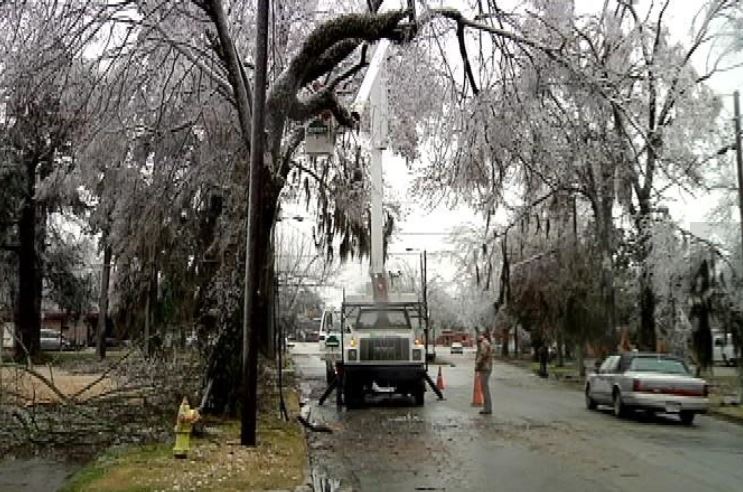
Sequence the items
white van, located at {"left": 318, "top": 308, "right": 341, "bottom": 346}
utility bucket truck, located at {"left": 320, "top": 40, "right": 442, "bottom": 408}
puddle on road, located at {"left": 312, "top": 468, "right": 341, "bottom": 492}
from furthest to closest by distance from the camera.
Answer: white van, located at {"left": 318, "top": 308, "right": 341, "bottom": 346}
utility bucket truck, located at {"left": 320, "top": 40, "right": 442, "bottom": 408}
puddle on road, located at {"left": 312, "top": 468, "right": 341, "bottom": 492}

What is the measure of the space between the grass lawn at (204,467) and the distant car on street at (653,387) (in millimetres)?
9291

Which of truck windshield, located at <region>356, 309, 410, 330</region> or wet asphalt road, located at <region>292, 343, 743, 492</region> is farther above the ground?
Result: truck windshield, located at <region>356, 309, 410, 330</region>

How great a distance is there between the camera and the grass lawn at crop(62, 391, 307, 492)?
34.6 ft

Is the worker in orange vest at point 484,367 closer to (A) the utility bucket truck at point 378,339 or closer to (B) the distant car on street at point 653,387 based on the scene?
(A) the utility bucket truck at point 378,339

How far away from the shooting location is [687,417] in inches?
826

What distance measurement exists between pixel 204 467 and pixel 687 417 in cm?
1333

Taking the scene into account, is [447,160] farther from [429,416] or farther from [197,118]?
[429,416]

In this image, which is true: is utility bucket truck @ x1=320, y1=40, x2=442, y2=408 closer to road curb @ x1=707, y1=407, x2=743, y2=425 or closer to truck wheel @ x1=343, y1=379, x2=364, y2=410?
truck wheel @ x1=343, y1=379, x2=364, y2=410

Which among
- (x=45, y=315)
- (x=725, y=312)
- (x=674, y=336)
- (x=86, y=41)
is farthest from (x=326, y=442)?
(x=45, y=315)

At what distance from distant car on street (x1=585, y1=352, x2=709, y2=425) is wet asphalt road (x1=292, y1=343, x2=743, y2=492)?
0.43 meters

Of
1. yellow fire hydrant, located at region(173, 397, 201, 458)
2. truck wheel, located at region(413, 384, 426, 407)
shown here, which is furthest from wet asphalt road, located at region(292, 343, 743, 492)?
yellow fire hydrant, located at region(173, 397, 201, 458)

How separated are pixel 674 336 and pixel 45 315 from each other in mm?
69672

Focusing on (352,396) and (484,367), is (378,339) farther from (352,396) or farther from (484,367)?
(484,367)

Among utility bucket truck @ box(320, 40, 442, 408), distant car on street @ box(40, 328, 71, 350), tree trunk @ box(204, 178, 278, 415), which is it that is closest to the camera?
tree trunk @ box(204, 178, 278, 415)
